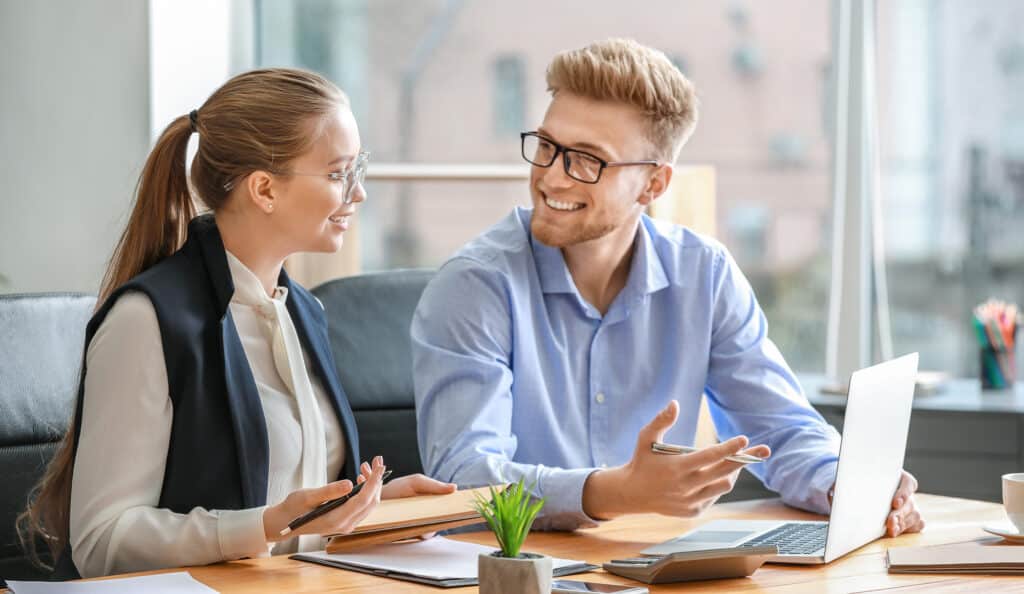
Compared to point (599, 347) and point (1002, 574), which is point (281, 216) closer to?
point (599, 347)

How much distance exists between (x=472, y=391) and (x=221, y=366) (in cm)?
42

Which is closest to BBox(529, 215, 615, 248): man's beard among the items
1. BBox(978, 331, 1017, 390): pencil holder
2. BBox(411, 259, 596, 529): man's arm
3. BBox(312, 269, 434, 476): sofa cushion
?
BBox(411, 259, 596, 529): man's arm

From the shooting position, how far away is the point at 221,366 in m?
1.63

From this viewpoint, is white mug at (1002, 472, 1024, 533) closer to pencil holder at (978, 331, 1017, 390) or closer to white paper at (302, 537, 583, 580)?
white paper at (302, 537, 583, 580)

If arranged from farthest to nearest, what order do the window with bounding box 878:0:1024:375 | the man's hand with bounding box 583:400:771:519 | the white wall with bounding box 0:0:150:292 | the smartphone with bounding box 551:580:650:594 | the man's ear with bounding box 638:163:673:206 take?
the window with bounding box 878:0:1024:375 < the white wall with bounding box 0:0:150:292 < the man's ear with bounding box 638:163:673:206 < the man's hand with bounding box 583:400:771:519 < the smartphone with bounding box 551:580:650:594

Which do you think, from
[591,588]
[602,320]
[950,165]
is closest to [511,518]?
[591,588]

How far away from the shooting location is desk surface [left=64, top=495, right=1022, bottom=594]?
1386 mm

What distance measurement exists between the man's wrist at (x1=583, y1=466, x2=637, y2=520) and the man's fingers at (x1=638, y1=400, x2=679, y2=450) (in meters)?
0.08

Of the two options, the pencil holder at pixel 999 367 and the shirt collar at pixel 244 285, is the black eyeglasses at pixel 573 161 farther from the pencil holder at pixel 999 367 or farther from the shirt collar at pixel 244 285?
the pencil holder at pixel 999 367

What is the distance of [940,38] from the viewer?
3.58 metres

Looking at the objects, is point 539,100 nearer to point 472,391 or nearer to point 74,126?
point 74,126

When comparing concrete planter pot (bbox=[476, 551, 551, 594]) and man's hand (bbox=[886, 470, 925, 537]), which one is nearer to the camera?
concrete planter pot (bbox=[476, 551, 551, 594])

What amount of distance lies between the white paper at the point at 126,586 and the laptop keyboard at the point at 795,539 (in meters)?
0.66

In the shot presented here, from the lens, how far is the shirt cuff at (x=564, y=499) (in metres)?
1.68
